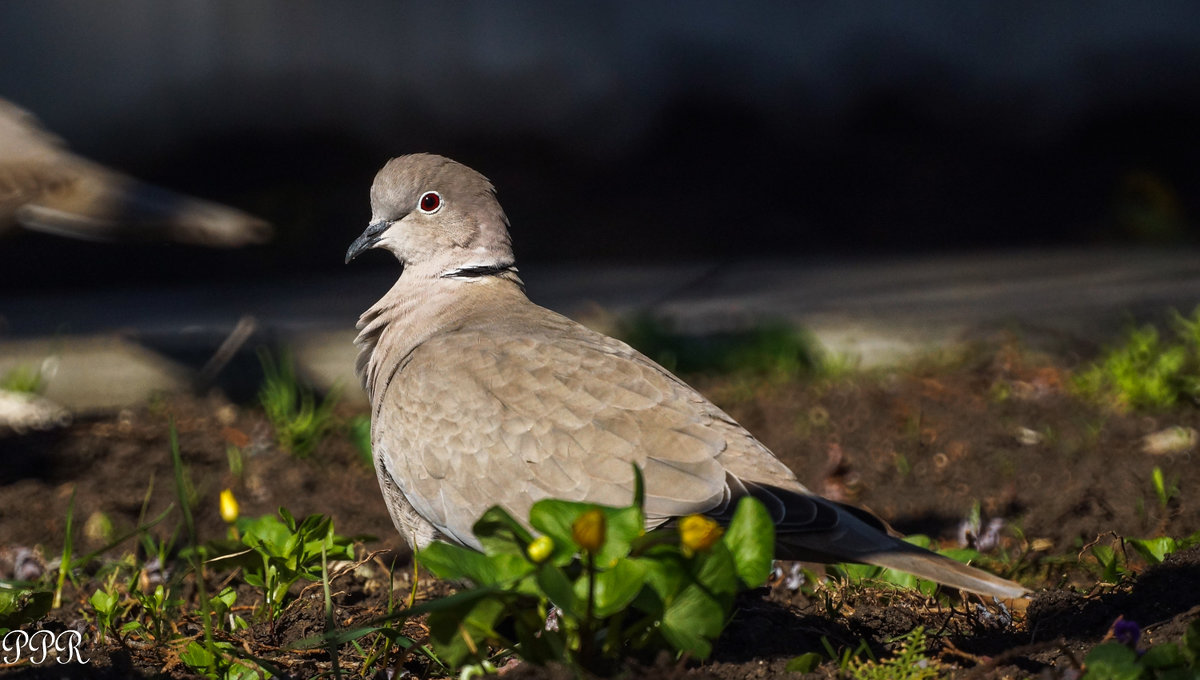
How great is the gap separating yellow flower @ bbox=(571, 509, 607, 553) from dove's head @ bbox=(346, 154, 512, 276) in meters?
1.79

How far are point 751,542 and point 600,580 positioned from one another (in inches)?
11.8

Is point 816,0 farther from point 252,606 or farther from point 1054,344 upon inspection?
point 252,606

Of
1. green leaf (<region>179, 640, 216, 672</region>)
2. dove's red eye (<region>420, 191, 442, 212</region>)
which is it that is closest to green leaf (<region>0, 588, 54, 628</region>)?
green leaf (<region>179, 640, 216, 672</region>)

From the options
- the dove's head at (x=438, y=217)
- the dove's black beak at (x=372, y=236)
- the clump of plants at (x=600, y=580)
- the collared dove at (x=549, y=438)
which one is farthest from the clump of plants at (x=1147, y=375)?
the clump of plants at (x=600, y=580)

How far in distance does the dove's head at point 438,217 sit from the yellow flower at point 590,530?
1791mm

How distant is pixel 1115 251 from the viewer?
7.45m

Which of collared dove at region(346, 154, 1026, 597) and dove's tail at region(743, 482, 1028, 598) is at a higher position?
collared dove at region(346, 154, 1026, 597)

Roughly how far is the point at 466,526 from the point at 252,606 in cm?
69

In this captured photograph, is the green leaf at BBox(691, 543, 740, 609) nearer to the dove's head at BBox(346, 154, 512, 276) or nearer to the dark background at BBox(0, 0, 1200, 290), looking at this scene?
the dove's head at BBox(346, 154, 512, 276)

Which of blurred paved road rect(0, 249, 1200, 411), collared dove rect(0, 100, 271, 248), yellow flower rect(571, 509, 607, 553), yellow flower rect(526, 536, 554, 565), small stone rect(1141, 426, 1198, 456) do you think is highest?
collared dove rect(0, 100, 271, 248)

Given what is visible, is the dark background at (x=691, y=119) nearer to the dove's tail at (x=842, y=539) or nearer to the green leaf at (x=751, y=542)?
the dove's tail at (x=842, y=539)

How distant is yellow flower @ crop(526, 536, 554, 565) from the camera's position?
2053 millimetres

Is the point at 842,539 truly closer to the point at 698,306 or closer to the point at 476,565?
the point at 476,565

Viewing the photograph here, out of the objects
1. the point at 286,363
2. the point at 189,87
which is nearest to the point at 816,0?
the point at 189,87
